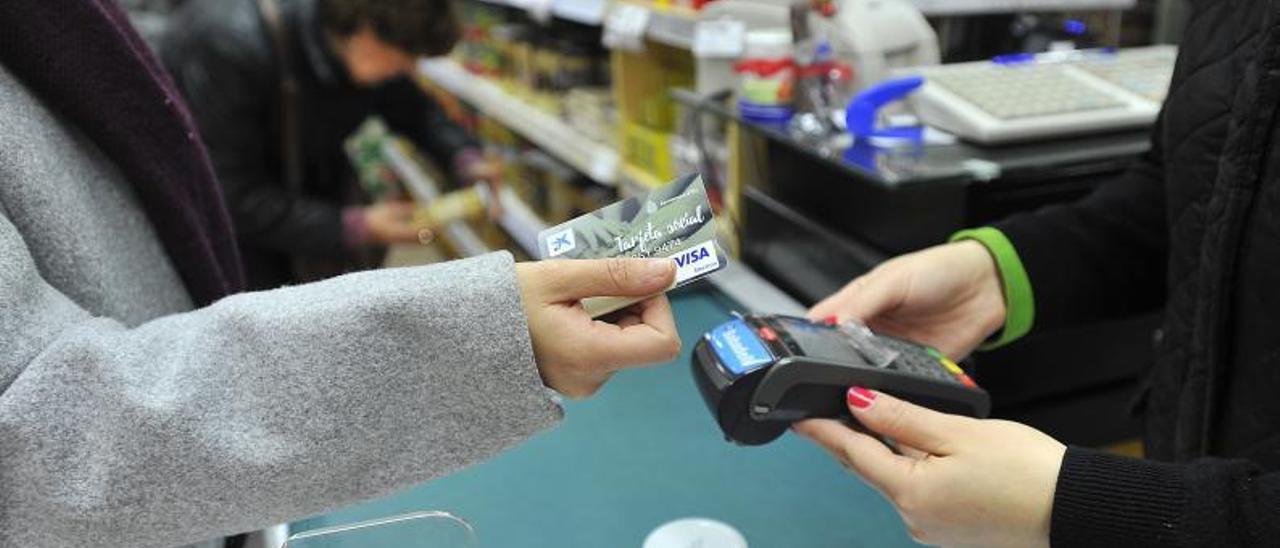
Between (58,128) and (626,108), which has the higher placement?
(58,128)

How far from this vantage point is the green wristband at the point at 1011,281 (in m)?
0.92

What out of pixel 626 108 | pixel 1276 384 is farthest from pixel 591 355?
pixel 626 108

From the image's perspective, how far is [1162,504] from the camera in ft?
1.98

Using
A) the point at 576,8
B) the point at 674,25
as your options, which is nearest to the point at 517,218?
the point at 576,8

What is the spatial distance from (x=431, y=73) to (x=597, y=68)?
145cm

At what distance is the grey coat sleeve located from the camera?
538 millimetres

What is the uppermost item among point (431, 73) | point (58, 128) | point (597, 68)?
point (58, 128)

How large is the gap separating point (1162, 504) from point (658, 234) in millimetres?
355

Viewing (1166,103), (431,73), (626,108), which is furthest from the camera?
(431,73)

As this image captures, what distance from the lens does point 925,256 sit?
0.92 m

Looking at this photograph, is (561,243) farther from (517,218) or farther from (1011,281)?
(517,218)

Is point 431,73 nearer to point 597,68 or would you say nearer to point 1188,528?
point 597,68

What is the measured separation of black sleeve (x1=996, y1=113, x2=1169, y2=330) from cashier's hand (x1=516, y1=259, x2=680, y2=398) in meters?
0.49

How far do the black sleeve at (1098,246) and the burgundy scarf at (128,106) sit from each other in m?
0.74
